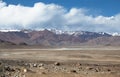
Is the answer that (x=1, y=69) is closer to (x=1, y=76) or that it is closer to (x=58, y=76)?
(x=1, y=76)

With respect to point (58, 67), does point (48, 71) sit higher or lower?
higher

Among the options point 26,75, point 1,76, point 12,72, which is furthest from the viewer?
point 12,72

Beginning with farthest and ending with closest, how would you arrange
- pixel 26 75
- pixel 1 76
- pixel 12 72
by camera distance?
pixel 12 72 < pixel 26 75 < pixel 1 76

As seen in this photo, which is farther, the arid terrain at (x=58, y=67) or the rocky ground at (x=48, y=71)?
the arid terrain at (x=58, y=67)

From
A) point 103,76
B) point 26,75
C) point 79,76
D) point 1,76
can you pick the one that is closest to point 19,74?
point 26,75

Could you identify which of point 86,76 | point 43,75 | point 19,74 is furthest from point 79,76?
point 19,74

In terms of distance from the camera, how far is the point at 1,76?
Answer: 89.0 feet

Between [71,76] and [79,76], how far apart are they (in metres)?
1.37

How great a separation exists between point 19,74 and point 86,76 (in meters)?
6.43

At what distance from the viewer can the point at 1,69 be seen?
98.8ft

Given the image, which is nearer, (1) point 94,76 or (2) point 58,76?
(2) point 58,76

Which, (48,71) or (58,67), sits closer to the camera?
(48,71)

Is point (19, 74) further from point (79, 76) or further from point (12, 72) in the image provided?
point (79, 76)

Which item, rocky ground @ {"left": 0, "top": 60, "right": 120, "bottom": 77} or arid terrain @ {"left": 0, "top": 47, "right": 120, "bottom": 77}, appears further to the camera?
A: arid terrain @ {"left": 0, "top": 47, "right": 120, "bottom": 77}
